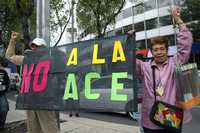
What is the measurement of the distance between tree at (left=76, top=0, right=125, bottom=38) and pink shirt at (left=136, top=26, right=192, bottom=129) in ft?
68.1

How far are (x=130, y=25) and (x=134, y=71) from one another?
5053cm

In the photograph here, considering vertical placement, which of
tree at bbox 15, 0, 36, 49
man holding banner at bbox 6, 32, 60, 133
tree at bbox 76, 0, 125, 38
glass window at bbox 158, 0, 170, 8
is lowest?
man holding banner at bbox 6, 32, 60, 133

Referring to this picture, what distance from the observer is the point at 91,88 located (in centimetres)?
486

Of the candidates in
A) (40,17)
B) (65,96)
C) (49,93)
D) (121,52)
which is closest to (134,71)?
(121,52)

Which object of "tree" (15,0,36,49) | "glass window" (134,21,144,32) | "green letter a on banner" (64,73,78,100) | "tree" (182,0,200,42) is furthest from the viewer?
"glass window" (134,21,144,32)

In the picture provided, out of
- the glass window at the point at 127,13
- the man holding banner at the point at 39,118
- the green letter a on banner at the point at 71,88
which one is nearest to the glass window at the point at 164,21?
the glass window at the point at 127,13

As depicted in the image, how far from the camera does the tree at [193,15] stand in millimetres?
34094

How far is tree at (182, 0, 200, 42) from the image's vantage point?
34.1m

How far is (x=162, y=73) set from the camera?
3.98m

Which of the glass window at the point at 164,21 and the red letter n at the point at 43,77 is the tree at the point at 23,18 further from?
the glass window at the point at 164,21

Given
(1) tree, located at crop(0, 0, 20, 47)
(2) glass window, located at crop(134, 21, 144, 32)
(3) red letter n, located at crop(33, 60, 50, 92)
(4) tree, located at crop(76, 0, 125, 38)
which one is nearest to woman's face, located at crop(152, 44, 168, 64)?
(3) red letter n, located at crop(33, 60, 50, 92)

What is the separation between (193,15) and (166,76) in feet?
104

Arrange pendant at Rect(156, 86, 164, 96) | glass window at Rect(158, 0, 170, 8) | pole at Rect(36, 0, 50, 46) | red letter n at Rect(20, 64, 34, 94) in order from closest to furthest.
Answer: pendant at Rect(156, 86, 164, 96), red letter n at Rect(20, 64, 34, 94), pole at Rect(36, 0, 50, 46), glass window at Rect(158, 0, 170, 8)

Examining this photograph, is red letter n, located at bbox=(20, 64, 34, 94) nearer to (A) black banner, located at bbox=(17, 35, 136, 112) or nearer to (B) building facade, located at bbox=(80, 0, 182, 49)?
(A) black banner, located at bbox=(17, 35, 136, 112)
